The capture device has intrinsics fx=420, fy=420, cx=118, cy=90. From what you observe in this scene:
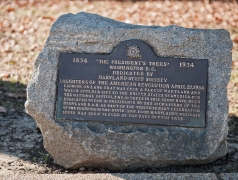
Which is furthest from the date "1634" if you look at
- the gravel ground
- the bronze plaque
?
the gravel ground

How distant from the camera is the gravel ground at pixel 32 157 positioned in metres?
3.76

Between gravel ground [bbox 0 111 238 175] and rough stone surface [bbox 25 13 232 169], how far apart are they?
0.08 metres

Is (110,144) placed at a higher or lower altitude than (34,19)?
lower

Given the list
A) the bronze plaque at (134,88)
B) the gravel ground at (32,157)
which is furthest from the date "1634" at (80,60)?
the gravel ground at (32,157)

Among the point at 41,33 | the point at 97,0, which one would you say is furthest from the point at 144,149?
the point at 97,0

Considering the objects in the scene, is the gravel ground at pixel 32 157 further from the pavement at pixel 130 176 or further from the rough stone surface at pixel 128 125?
the pavement at pixel 130 176

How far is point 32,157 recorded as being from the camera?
405cm

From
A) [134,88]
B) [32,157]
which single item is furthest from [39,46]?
[134,88]

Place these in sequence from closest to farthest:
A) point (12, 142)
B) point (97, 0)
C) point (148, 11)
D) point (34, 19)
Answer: point (12, 142) < point (34, 19) < point (148, 11) < point (97, 0)

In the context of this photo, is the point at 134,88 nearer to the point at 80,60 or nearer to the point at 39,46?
the point at 80,60

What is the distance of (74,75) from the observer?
3818mm

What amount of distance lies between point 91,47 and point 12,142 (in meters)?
1.36

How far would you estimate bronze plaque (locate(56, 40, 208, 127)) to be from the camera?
12.2 ft

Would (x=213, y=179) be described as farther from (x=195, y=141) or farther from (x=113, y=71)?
(x=113, y=71)
